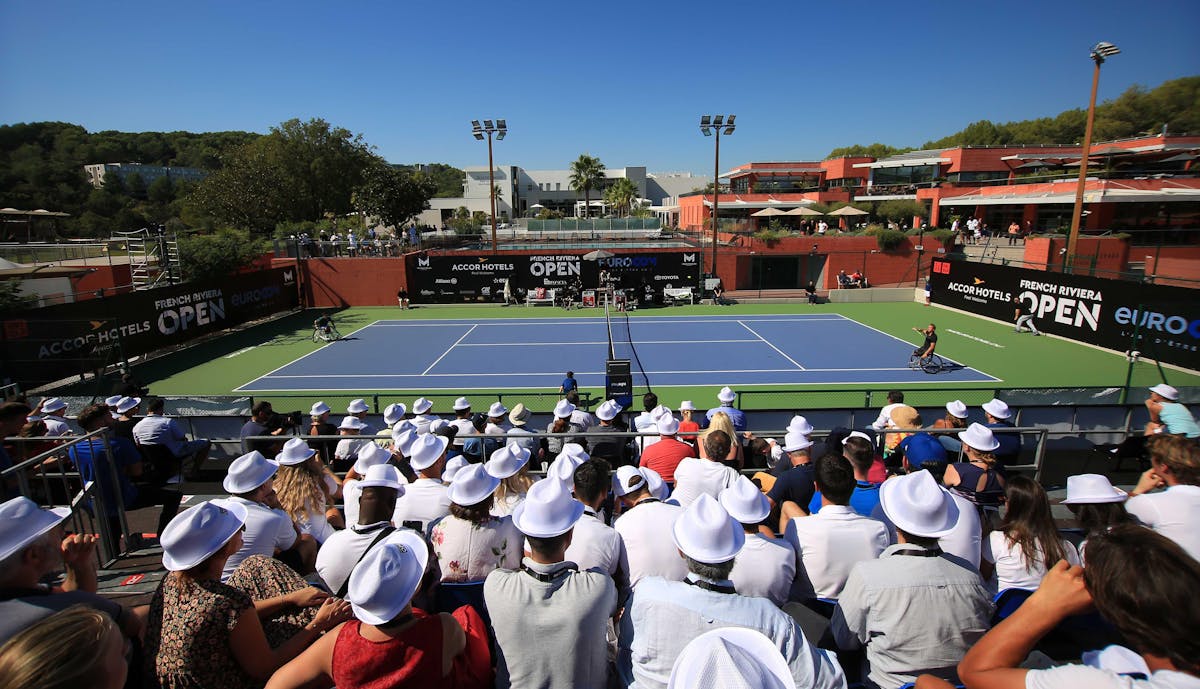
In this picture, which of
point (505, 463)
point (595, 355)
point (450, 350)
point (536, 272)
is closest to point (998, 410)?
point (505, 463)

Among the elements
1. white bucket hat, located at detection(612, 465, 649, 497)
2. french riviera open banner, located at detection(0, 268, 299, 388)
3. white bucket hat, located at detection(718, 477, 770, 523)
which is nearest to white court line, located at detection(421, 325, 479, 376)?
french riviera open banner, located at detection(0, 268, 299, 388)

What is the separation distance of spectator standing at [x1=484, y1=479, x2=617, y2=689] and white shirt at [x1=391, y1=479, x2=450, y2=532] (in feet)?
6.02

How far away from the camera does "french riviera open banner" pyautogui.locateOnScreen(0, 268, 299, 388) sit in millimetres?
16647

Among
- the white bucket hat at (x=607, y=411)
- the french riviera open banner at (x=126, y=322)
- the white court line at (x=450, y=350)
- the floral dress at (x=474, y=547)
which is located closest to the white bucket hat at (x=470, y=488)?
the floral dress at (x=474, y=547)

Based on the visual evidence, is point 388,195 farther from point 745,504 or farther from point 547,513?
point 547,513

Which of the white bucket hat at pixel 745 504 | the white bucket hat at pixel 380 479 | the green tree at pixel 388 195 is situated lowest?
the white bucket hat at pixel 745 504

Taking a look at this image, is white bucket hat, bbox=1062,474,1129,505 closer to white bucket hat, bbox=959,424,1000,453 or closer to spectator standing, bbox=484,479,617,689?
white bucket hat, bbox=959,424,1000,453

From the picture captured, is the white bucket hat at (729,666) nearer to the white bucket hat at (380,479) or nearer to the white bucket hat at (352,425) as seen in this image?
the white bucket hat at (380,479)

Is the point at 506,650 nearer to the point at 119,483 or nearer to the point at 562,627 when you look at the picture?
the point at 562,627

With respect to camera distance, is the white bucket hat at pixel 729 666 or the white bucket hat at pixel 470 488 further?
the white bucket hat at pixel 470 488

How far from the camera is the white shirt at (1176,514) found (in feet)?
11.9

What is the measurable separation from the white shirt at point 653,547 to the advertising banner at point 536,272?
3005 cm

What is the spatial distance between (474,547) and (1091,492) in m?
3.92

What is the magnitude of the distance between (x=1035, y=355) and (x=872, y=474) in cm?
1992
